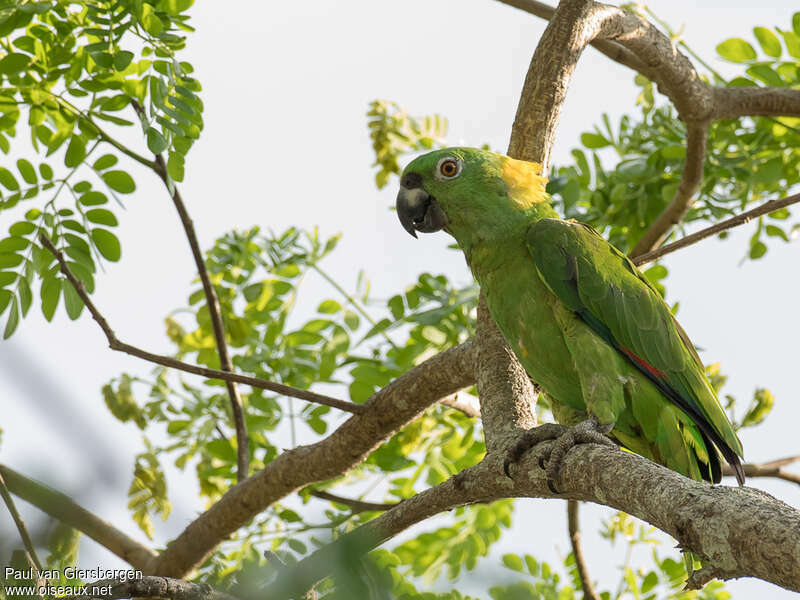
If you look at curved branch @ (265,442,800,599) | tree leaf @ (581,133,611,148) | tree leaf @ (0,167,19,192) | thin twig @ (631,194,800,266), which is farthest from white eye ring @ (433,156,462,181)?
tree leaf @ (0,167,19,192)

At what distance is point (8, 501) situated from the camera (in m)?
0.74

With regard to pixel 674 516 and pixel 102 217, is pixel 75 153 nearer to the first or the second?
pixel 102 217

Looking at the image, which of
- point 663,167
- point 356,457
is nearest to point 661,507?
point 356,457

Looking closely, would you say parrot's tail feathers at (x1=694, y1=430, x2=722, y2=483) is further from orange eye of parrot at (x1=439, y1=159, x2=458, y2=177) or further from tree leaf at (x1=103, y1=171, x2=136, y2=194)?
tree leaf at (x1=103, y1=171, x2=136, y2=194)

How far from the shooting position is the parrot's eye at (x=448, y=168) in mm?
2721

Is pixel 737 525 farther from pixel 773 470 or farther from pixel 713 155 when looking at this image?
pixel 713 155

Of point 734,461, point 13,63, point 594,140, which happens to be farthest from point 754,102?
point 13,63

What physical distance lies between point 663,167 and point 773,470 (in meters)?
1.42

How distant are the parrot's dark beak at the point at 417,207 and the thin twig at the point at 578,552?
1.36 metres

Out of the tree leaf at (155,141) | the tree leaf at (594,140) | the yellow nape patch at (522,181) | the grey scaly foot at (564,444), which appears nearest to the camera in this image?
the grey scaly foot at (564,444)

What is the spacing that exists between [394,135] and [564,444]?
75.2 inches

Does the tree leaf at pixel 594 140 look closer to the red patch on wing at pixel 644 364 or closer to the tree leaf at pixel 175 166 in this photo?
the red patch on wing at pixel 644 364

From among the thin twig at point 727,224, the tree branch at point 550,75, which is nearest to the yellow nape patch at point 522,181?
the tree branch at point 550,75

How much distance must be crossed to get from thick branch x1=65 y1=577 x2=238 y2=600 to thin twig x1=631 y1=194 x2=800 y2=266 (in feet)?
6.63
